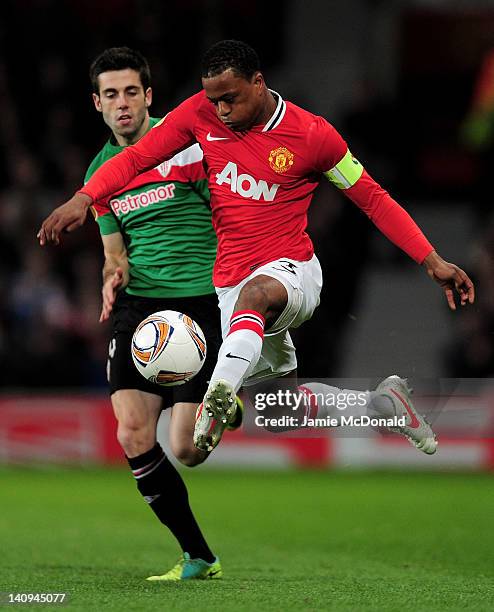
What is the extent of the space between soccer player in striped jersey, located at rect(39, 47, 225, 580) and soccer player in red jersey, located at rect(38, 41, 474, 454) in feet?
0.97

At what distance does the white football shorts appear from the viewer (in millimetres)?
6102

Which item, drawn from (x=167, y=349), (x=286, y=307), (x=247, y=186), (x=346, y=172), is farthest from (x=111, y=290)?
(x=346, y=172)

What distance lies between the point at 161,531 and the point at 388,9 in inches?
455

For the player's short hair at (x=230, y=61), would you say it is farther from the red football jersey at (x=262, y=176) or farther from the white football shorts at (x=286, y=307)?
the white football shorts at (x=286, y=307)

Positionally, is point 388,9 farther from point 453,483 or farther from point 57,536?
point 57,536

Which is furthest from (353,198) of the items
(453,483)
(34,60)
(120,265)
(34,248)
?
(34,60)

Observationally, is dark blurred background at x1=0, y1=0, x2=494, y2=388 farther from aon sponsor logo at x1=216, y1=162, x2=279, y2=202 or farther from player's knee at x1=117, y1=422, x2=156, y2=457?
aon sponsor logo at x1=216, y1=162, x2=279, y2=202

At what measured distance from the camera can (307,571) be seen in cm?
698

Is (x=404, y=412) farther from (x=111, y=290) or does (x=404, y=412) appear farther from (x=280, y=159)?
(x=111, y=290)

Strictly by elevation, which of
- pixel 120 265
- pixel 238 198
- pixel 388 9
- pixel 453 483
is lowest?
pixel 453 483

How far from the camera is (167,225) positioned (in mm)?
6746

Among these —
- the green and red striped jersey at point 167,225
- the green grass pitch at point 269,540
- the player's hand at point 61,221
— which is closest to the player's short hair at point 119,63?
the green and red striped jersey at point 167,225

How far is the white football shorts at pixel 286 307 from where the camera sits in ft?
20.0

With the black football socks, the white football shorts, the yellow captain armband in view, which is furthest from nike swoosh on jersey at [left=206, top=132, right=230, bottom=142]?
the black football socks
